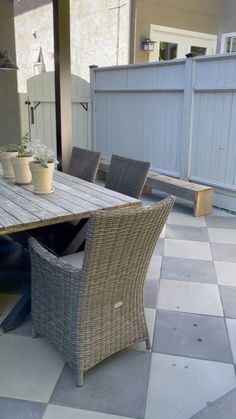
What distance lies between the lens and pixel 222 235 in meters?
3.71

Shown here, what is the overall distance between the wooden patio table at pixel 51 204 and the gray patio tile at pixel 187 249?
3.36 ft

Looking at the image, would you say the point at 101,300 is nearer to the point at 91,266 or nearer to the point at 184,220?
the point at 91,266

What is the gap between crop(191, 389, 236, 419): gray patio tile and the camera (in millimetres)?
1593

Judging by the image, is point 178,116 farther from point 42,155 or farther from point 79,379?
point 79,379

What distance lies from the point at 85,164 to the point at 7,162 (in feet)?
2.64

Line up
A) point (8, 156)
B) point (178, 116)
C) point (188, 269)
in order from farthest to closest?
point (178, 116), point (188, 269), point (8, 156)

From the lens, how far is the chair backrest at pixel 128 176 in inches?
107

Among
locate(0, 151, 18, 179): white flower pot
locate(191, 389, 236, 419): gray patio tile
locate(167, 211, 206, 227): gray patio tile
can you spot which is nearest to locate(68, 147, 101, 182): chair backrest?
locate(0, 151, 18, 179): white flower pot

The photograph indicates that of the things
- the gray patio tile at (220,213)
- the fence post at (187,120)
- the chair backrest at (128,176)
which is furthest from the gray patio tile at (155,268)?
the fence post at (187,120)

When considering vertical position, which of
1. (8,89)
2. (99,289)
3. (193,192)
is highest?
(8,89)

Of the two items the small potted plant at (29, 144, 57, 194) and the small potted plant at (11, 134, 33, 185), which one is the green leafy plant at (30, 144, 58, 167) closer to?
the small potted plant at (29, 144, 57, 194)

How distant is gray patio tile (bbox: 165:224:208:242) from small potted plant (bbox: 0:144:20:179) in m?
1.60

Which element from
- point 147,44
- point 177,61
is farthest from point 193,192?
point 147,44

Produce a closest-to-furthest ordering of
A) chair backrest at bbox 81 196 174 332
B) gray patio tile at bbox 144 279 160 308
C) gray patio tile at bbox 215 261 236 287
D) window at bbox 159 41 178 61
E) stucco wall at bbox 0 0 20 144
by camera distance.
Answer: chair backrest at bbox 81 196 174 332 → gray patio tile at bbox 144 279 160 308 → gray patio tile at bbox 215 261 236 287 → stucco wall at bbox 0 0 20 144 → window at bbox 159 41 178 61
